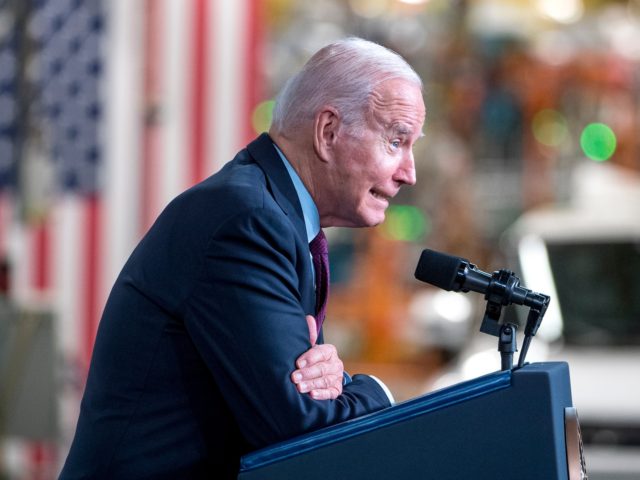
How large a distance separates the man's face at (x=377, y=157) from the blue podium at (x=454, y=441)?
1.57ft

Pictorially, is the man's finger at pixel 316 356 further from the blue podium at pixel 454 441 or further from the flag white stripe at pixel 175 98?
the flag white stripe at pixel 175 98

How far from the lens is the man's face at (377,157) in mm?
2740

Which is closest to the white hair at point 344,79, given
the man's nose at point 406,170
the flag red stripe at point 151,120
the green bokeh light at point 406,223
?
the man's nose at point 406,170

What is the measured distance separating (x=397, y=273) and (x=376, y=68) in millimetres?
13833

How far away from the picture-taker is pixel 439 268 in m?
2.66

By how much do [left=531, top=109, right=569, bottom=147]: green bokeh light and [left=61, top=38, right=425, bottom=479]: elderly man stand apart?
18809 mm

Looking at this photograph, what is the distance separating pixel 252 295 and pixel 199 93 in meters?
6.60

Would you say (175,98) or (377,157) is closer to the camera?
(377,157)

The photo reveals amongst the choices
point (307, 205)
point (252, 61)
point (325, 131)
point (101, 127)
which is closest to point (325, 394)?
point (307, 205)

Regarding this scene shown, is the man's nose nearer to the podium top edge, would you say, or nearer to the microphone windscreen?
the microphone windscreen

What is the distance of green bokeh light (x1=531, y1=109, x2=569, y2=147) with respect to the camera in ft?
71.4

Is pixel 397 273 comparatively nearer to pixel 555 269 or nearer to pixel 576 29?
pixel 576 29

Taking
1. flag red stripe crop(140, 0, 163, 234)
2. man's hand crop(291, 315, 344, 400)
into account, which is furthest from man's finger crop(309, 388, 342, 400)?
flag red stripe crop(140, 0, 163, 234)

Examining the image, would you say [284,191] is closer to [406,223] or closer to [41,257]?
[41,257]
